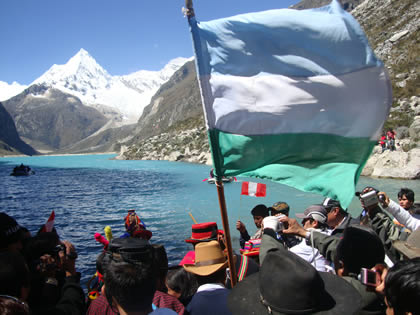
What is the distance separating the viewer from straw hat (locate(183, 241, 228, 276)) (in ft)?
10.5

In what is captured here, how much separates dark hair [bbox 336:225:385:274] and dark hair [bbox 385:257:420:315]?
584mm

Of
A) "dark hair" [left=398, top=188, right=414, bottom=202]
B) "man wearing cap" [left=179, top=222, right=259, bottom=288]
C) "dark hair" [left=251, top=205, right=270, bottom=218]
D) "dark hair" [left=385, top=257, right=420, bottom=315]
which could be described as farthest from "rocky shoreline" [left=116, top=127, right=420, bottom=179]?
"dark hair" [left=385, top=257, right=420, bottom=315]

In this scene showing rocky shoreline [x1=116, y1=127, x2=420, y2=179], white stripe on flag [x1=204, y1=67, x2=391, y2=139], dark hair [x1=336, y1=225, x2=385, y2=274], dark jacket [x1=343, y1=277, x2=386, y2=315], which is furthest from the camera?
rocky shoreline [x1=116, y1=127, x2=420, y2=179]

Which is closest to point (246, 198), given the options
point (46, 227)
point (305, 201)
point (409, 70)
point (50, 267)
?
point (305, 201)

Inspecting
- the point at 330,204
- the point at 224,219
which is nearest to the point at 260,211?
the point at 330,204

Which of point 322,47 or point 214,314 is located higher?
point 322,47

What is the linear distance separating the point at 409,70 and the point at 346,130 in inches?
1926

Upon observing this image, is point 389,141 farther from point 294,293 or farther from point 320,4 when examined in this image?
point 320,4

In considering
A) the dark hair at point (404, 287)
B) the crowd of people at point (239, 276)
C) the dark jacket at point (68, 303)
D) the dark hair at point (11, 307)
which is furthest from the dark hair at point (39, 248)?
the dark hair at point (404, 287)

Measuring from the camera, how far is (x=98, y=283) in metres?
5.12

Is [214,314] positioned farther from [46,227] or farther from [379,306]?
[46,227]

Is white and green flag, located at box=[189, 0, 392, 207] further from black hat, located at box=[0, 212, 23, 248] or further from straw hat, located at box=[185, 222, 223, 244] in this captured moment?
black hat, located at box=[0, 212, 23, 248]

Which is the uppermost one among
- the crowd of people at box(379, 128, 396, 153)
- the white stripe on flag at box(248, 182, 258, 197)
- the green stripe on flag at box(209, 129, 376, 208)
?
the green stripe on flag at box(209, 129, 376, 208)

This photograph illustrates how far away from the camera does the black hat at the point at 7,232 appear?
3.56m
